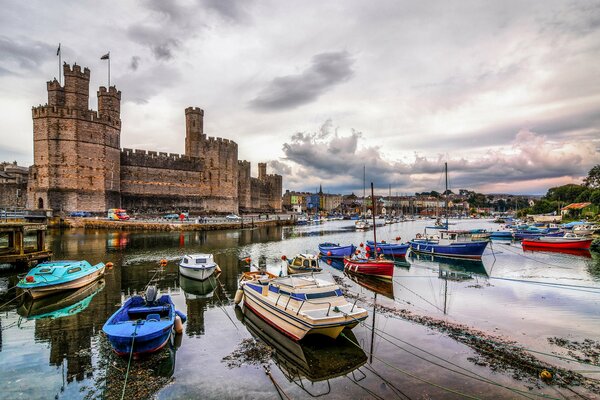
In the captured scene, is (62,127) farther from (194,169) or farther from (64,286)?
(64,286)

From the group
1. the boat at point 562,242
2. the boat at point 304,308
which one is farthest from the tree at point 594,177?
the boat at point 304,308

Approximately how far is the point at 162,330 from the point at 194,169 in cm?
5823

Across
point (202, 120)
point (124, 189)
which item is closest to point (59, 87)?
point (124, 189)

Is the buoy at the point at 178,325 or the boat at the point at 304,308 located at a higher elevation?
the boat at the point at 304,308

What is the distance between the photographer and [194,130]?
210 ft

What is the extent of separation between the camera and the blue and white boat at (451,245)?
1010 inches

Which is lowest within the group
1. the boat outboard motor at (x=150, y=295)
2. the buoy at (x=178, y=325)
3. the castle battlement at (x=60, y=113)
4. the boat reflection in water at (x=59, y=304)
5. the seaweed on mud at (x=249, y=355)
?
the seaweed on mud at (x=249, y=355)

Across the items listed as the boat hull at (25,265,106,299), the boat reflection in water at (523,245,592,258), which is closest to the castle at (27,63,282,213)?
the boat hull at (25,265,106,299)

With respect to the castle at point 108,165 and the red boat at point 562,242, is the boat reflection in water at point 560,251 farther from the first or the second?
the castle at point 108,165

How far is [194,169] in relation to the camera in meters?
63.7

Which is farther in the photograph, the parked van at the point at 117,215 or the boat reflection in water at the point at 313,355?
the parked van at the point at 117,215

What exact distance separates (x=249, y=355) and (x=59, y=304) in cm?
866

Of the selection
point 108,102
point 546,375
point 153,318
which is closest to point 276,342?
point 153,318

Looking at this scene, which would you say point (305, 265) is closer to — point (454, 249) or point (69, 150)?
point (454, 249)
